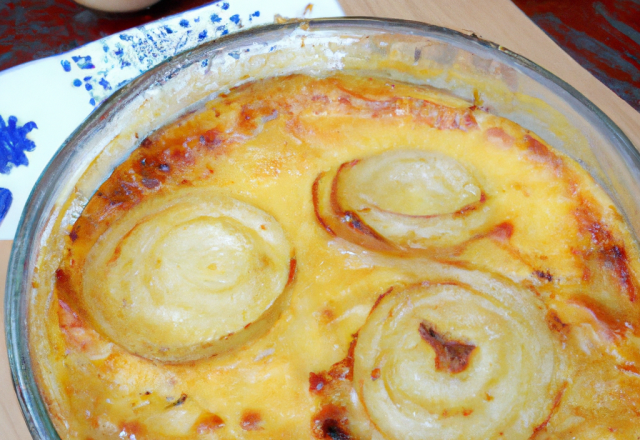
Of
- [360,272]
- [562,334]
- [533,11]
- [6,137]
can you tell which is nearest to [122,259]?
[360,272]

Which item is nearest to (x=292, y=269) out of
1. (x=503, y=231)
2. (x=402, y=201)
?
(x=402, y=201)

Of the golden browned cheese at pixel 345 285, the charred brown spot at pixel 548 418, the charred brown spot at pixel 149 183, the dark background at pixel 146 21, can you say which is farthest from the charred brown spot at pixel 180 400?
the dark background at pixel 146 21

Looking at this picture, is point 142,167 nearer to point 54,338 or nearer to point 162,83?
point 162,83

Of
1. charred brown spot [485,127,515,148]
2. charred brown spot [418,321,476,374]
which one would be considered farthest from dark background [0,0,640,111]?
charred brown spot [418,321,476,374]

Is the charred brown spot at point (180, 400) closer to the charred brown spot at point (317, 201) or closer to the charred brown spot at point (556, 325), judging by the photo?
the charred brown spot at point (317, 201)

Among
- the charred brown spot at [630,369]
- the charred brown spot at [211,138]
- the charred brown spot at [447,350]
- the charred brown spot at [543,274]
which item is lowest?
the charred brown spot at [630,369]

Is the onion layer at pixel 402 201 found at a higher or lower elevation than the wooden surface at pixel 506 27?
lower
